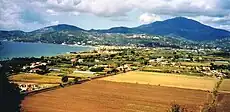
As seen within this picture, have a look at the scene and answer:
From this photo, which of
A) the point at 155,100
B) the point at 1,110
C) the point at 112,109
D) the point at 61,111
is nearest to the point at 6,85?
the point at 1,110

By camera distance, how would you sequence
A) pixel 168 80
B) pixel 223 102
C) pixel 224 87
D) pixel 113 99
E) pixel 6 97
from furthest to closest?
pixel 168 80 → pixel 224 87 → pixel 223 102 → pixel 113 99 → pixel 6 97

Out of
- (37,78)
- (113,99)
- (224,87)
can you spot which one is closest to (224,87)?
(224,87)

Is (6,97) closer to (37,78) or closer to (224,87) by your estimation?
(37,78)

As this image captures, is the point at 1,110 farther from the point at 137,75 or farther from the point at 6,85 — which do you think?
the point at 137,75

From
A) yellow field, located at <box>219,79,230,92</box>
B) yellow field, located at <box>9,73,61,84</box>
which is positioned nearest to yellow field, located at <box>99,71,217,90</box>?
yellow field, located at <box>219,79,230,92</box>

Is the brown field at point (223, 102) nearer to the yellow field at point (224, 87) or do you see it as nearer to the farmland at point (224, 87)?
the farmland at point (224, 87)

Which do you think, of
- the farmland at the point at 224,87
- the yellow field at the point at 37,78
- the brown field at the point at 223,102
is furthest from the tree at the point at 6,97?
the farmland at the point at 224,87
